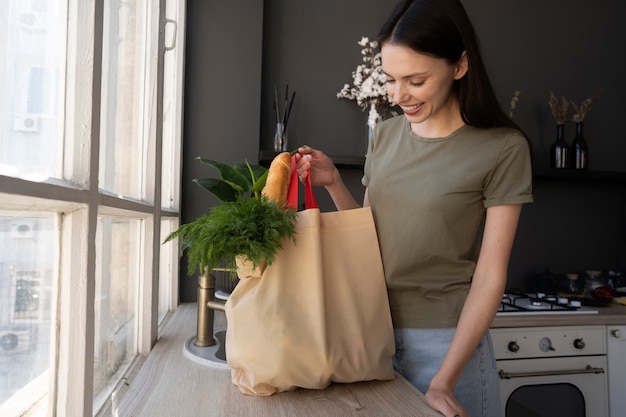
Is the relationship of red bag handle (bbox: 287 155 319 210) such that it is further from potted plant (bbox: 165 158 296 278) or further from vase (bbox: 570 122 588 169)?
vase (bbox: 570 122 588 169)

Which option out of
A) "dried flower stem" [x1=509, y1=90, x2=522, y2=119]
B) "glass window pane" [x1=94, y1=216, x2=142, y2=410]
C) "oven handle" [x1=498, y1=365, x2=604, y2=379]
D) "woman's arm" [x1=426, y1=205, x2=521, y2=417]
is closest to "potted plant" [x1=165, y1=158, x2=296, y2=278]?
"glass window pane" [x1=94, y1=216, x2=142, y2=410]

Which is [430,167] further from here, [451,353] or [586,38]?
[586,38]

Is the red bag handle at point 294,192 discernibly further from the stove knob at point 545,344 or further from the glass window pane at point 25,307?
the stove knob at point 545,344

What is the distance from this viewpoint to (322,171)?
1006mm

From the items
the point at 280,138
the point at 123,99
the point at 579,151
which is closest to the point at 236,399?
the point at 123,99

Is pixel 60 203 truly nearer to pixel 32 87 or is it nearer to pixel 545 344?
pixel 32 87

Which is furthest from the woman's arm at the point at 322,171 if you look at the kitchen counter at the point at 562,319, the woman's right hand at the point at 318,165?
the kitchen counter at the point at 562,319

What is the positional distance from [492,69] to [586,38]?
1.81ft

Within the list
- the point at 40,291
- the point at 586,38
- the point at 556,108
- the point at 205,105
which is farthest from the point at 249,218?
the point at 586,38

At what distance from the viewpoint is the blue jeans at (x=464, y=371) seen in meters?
0.89

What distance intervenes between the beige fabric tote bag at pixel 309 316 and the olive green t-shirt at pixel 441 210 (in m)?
0.13

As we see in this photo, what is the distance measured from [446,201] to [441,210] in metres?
0.02

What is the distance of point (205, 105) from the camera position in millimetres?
1858

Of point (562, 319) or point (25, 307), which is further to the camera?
point (562, 319)
